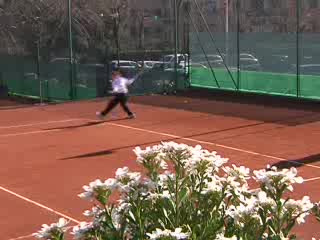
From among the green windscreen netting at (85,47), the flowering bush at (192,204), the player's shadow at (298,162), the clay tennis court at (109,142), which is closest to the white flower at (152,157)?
the flowering bush at (192,204)

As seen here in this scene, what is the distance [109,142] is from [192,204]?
36.4 ft

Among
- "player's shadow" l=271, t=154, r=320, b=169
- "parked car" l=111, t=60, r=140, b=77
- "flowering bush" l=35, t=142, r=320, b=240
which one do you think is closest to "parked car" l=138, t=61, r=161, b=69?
"parked car" l=111, t=60, r=140, b=77

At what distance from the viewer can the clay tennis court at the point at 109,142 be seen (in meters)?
9.29

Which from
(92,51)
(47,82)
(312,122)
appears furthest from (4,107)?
(312,122)

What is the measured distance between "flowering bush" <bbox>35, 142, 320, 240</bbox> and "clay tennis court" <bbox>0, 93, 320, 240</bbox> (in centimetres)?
394

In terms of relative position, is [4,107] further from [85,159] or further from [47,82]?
[85,159]

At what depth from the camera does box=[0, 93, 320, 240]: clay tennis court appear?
929 cm

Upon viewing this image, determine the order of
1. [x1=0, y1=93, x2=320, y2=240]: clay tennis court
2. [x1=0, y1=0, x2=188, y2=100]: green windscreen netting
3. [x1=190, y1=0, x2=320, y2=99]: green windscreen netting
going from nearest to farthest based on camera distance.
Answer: [x1=0, y1=93, x2=320, y2=240]: clay tennis court, [x1=190, y1=0, x2=320, y2=99]: green windscreen netting, [x1=0, y1=0, x2=188, y2=100]: green windscreen netting

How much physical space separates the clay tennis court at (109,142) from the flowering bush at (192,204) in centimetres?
394

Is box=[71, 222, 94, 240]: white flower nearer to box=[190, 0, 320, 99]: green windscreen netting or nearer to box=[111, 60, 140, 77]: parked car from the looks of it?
box=[190, 0, 320, 99]: green windscreen netting

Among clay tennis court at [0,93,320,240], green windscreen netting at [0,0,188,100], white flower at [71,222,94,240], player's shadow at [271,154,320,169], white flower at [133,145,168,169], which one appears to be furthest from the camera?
green windscreen netting at [0,0,188,100]

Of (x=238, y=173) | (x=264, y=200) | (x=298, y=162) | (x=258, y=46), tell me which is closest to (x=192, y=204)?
(x=238, y=173)

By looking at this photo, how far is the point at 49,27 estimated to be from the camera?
2589 cm

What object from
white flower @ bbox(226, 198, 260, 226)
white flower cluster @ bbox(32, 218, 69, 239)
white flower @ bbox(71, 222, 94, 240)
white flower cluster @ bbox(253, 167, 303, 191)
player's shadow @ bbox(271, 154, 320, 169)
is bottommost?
player's shadow @ bbox(271, 154, 320, 169)
